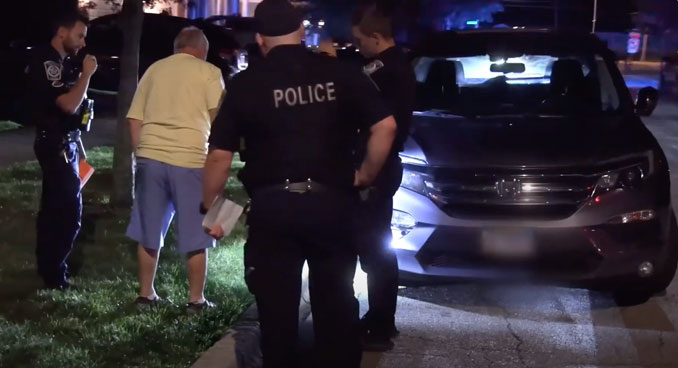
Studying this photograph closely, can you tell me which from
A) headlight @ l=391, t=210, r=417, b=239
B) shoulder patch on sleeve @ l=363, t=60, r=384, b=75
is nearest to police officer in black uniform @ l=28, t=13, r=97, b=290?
shoulder patch on sleeve @ l=363, t=60, r=384, b=75

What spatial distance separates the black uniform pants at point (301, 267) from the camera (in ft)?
12.7

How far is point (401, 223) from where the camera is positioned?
20.3 ft

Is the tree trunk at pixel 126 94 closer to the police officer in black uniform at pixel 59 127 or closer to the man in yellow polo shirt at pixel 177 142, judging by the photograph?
the police officer in black uniform at pixel 59 127

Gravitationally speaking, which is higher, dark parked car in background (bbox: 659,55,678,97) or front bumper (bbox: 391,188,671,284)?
front bumper (bbox: 391,188,671,284)

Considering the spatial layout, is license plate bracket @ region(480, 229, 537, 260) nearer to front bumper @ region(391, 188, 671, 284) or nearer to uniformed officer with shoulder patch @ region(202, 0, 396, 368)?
front bumper @ region(391, 188, 671, 284)

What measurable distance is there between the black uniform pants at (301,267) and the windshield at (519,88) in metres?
3.40

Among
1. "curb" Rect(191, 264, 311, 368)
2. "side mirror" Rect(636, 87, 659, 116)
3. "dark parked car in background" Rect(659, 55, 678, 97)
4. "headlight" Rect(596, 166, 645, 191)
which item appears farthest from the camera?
"dark parked car in background" Rect(659, 55, 678, 97)

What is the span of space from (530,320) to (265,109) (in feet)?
9.94

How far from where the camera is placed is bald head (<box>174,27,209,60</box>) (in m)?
5.73

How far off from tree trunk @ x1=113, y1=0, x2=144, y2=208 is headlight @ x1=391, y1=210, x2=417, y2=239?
125 inches

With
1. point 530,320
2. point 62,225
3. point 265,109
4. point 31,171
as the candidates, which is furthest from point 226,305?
point 31,171

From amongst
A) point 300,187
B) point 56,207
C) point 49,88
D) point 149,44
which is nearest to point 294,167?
point 300,187

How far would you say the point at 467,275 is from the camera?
19.9ft

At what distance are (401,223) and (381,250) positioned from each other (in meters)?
0.81
